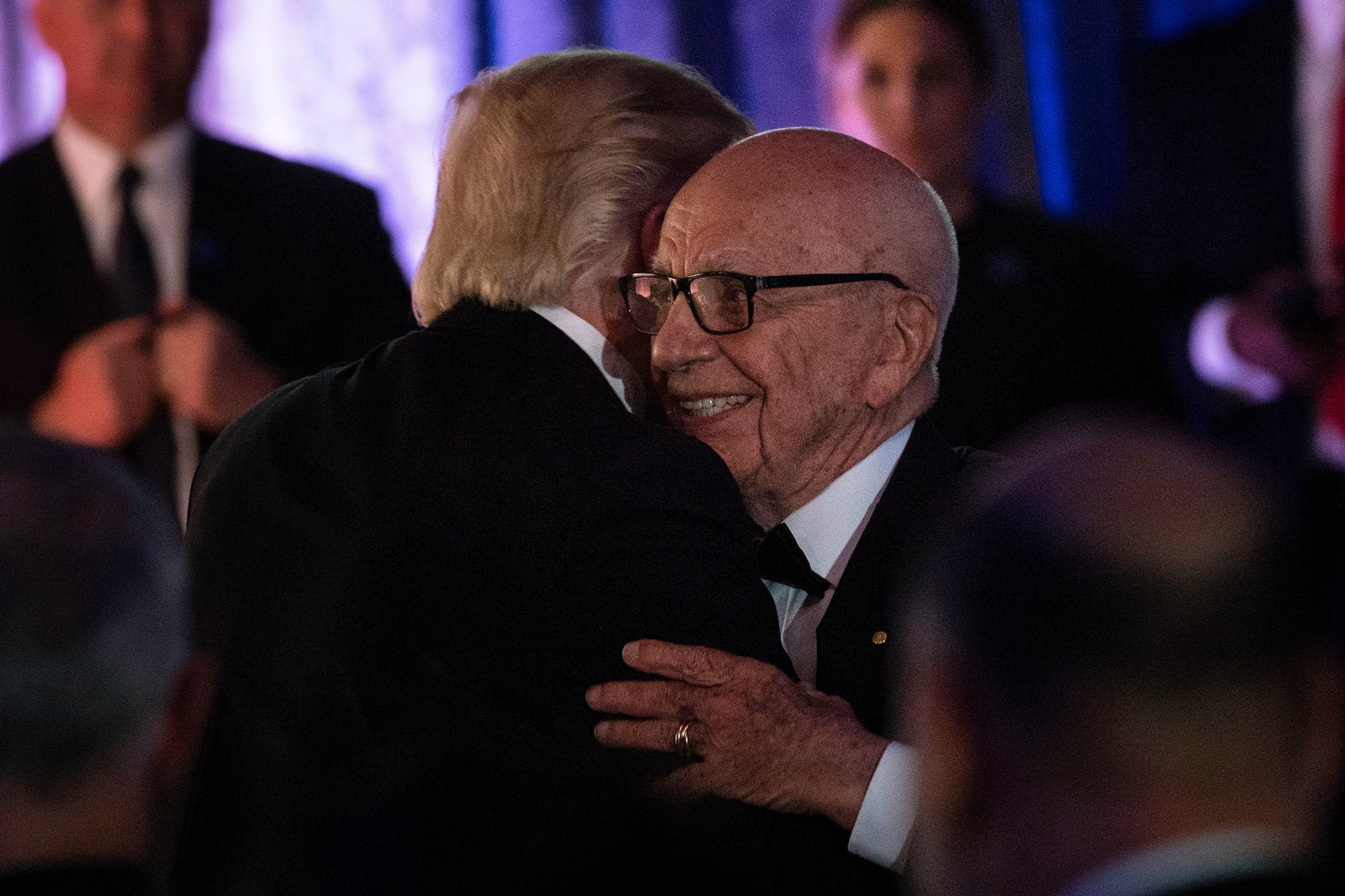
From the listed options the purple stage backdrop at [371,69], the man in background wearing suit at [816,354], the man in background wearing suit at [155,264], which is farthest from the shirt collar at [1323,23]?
the man in background wearing suit at [155,264]

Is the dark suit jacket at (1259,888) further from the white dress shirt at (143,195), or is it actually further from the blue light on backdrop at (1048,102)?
the blue light on backdrop at (1048,102)

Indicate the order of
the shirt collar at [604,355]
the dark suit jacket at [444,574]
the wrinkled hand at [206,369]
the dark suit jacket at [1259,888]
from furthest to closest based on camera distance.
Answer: the wrinkled hand at [206,369]
the shirt collar at [604,355]
the dark suit jacket at [444,574]
the dark suit jacket at [1259,888]

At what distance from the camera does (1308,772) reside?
2.67 feet

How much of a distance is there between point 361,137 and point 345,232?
0.83 m

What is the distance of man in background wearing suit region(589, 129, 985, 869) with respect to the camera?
2.07 meters

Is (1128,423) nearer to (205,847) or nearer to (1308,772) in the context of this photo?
(1308,772)

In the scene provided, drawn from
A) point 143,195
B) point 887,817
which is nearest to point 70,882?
point 887,817

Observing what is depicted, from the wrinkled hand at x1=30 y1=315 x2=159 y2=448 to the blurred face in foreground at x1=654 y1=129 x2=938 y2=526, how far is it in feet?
4.52

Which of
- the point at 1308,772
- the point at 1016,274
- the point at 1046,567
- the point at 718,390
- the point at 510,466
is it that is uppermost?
the point at 1046,567

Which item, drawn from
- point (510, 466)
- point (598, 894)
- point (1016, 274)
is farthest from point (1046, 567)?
point (1016, 274)

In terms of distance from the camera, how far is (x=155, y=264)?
3.20m

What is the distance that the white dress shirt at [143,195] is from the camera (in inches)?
125

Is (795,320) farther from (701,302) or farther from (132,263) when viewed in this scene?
(132,263)

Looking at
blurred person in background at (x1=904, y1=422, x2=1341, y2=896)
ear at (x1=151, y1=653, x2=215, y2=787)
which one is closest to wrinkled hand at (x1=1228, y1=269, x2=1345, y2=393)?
blurred person in background at (x1=904, y1=422, x2=1341, y2=896)
